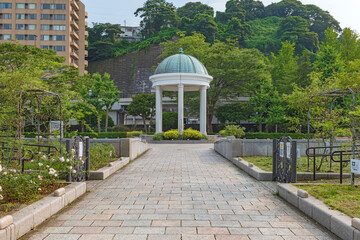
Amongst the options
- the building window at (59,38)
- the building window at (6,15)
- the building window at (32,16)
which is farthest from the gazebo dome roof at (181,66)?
the building window at (6,15)

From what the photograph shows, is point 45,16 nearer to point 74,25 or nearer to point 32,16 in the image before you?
point 32,16

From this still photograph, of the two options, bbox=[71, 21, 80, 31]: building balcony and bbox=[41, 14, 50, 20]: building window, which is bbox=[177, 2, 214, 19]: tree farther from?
bbox=[41, 14, 50, 20]: building window

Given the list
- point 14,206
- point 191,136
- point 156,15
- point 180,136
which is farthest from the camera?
point 156,15

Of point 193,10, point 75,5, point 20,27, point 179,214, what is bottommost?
point 179,214

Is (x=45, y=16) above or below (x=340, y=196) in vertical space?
above

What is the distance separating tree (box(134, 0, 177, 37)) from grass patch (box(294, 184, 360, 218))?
78782 mm

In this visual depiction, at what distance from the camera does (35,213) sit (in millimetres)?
4914

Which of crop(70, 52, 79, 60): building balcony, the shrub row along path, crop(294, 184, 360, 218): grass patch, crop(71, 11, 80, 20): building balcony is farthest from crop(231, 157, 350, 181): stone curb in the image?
crop(71, 11, 80, 20): building balcony

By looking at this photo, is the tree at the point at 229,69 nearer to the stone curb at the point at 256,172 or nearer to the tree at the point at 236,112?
→ the tree at the point at 236,112

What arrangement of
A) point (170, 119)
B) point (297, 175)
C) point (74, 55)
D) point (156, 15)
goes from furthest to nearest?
point (156, 15)
point (74, 55)
point (170, 119)
point (297, 175)

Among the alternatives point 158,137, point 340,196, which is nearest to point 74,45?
point 158,137

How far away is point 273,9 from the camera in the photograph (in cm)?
9219

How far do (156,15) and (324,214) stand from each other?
81.9m

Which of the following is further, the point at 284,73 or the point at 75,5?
the point at 75,5
